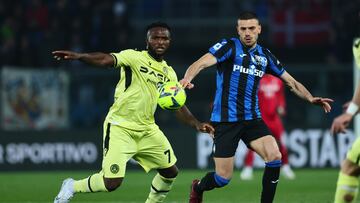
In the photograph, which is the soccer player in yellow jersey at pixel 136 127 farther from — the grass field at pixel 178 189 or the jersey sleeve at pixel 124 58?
the grass field at pixel 178 189

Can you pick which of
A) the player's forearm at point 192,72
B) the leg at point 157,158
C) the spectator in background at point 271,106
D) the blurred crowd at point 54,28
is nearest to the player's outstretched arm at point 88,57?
the player's forearm at point 192,72

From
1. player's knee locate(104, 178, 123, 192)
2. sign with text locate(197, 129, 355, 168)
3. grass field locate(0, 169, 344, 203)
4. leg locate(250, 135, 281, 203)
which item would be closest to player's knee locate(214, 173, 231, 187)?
leg locate(250, 135, 281, 203)

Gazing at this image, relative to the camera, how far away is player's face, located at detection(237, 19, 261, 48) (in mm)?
10164

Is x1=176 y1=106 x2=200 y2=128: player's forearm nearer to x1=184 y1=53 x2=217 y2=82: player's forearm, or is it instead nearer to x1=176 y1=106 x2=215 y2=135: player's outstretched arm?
x1=176 y1=106 x2=215 y2=135: player's outstretched arm

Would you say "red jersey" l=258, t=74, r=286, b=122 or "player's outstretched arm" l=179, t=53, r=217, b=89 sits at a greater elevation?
"player's outstretched arm" l=179, t=53, r=217, b=89

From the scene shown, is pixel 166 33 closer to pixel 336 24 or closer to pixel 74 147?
pixel 74 147

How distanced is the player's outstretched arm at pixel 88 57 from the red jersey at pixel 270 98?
23.8 feet

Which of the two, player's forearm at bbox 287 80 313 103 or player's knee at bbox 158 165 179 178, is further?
player's forearm at bbox 287 80 313 103

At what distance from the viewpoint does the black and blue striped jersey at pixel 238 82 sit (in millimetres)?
10094

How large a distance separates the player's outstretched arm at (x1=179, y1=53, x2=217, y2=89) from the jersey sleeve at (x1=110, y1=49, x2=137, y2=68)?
62 centimetres

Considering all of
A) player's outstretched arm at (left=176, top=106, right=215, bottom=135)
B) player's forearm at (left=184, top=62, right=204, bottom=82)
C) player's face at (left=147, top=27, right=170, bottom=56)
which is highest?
player's face at (left=147, top=27, right=170, bottom=56)

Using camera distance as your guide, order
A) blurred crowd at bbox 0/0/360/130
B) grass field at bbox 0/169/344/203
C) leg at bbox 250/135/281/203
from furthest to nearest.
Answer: blurred crowd at bbox 0/0/360/130 < grass field at bbox 0/169/344/203 < leg at bbox 250/135/281/203

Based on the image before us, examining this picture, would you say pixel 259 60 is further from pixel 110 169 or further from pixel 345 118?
pixel 345 118

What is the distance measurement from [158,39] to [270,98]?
6884 mm
